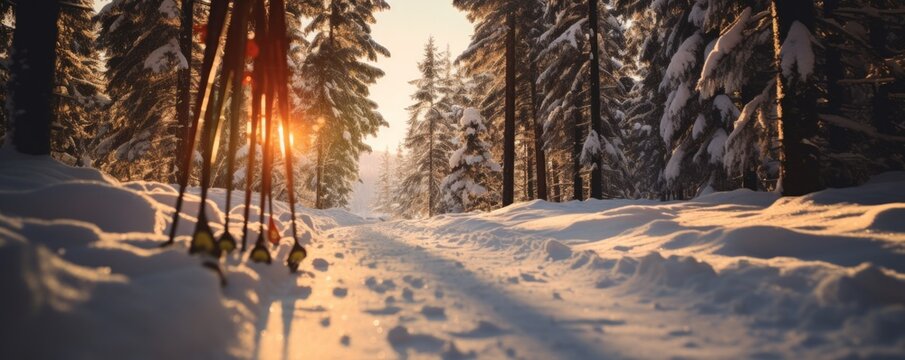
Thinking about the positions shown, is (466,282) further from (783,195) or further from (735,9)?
(735,9)

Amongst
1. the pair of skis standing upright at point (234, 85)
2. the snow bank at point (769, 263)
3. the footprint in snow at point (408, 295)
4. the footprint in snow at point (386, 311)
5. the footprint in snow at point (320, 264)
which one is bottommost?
the footprint in snow at point (320, 264)

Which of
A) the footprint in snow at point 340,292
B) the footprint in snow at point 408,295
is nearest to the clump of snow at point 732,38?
the footprint in snow at point 408,295

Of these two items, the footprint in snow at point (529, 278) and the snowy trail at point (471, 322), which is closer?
the snowy trail at point (471, 322)

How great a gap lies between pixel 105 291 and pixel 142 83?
16.1m

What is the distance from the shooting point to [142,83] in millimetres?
13555

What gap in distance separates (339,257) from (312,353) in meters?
3.06

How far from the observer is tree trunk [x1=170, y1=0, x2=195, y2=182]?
11680mm

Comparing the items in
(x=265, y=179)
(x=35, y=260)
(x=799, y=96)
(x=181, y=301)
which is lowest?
(x=181, y=301)

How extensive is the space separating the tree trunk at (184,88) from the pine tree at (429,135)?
1883cm

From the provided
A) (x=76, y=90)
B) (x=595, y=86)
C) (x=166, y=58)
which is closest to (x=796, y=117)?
(x=595, y=86)

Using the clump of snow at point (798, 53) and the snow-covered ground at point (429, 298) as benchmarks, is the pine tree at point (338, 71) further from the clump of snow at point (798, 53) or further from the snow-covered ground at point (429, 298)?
the clump of snow at point (798, 53)

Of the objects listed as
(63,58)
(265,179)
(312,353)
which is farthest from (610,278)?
(63,58)

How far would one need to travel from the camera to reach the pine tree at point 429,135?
102ft

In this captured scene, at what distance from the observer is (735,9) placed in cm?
886
